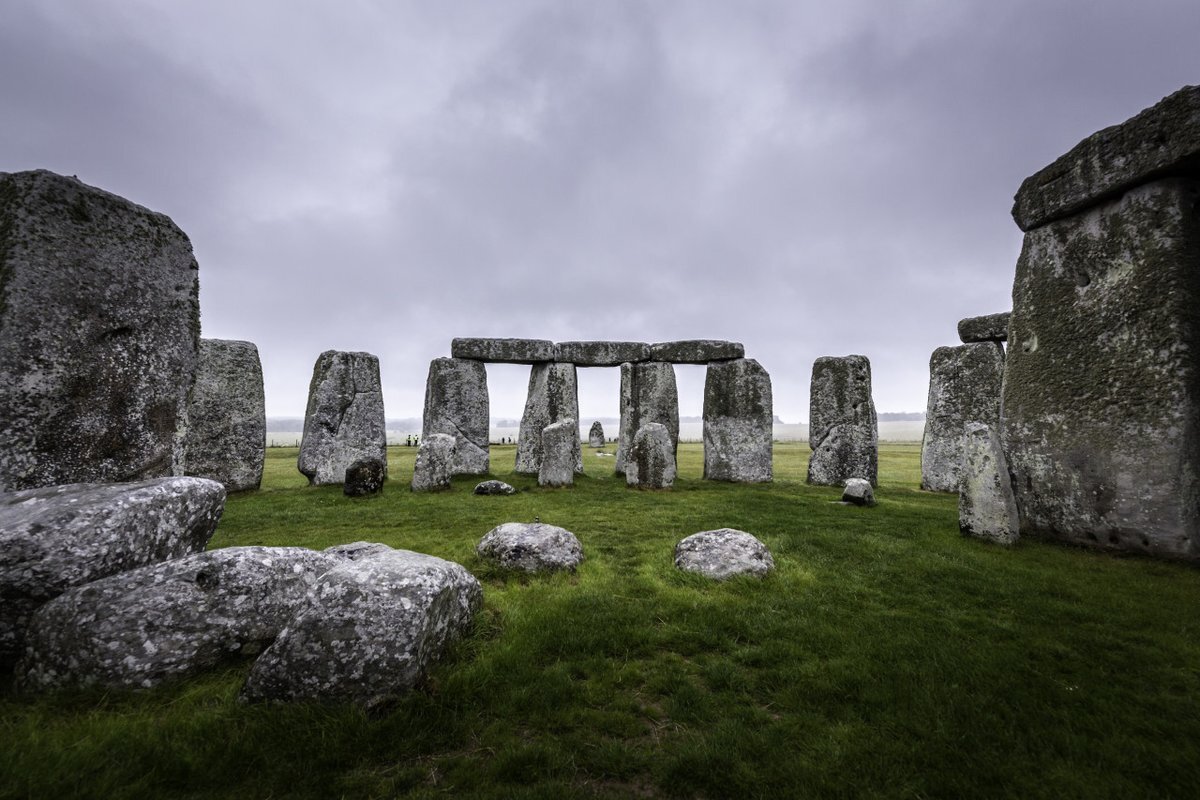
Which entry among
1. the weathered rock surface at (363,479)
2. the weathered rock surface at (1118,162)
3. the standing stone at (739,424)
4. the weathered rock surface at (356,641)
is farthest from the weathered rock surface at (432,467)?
the weathered rock surface at (1118,162)

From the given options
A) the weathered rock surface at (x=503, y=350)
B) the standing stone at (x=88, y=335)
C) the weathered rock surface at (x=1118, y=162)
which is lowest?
the standing stone at (x=88, y=335)

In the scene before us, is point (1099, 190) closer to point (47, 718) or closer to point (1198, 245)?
point (1198, 245)

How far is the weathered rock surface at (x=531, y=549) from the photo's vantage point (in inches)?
182

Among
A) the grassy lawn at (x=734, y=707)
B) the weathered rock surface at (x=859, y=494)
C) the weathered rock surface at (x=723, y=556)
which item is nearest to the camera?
the grassy lawn at (x=734, y=707)

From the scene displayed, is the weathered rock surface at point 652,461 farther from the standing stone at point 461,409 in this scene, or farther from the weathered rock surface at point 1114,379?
the weathered rock surface at point 1114,379

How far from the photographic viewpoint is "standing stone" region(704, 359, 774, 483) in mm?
12867

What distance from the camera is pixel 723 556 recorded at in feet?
→ 14.8

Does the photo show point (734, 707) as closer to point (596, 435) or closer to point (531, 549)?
point (531, 549)

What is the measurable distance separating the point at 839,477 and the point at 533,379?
8889mm

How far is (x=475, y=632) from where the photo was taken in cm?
323

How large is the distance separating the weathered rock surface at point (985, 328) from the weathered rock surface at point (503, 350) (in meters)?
10.5

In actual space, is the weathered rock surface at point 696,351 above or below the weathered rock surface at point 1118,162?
below

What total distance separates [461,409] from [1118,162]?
13.0 meters

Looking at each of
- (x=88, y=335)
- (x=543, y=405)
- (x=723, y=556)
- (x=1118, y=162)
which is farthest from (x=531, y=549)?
(x=543, y=405)
